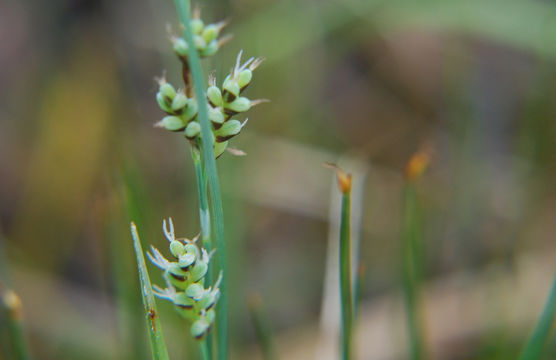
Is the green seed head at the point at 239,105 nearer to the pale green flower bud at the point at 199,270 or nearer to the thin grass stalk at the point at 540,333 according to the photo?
the pale green flower bud at the point at 199,270

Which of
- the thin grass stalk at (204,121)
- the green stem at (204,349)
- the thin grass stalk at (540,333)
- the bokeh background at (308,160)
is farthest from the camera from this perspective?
the bokeh background at (308,160)

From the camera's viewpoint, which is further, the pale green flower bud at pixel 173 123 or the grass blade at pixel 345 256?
the grass blade at pixel 345 256

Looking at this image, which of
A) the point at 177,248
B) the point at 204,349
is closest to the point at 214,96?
the point at 177,248

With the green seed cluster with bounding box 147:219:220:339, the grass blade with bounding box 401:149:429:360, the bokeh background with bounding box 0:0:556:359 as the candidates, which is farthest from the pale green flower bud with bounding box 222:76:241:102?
the bokeh background with bounding box 0:0:556:359

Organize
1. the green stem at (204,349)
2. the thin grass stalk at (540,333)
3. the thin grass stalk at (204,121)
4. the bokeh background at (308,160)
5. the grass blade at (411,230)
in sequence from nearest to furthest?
the thin grass stalk at (204,121) < the green stem at (204,349) < the thin grass stalk at (540,333) < the grass blade at (411,230) < the bokeh background at (308,160)

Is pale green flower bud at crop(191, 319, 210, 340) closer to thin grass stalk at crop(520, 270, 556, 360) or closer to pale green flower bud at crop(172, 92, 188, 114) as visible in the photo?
pale green flower bud at crop(172, 92, 188, 114)

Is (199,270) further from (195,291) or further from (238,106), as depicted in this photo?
(238,106)

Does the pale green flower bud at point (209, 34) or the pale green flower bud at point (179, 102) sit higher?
the pale green flower bud at point (209, 34)

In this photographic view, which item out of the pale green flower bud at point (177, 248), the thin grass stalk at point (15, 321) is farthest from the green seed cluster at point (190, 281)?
the thin grass stalk at point (15, 321)
